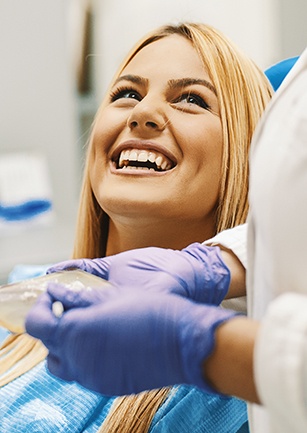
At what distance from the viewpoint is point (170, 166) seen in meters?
1.36

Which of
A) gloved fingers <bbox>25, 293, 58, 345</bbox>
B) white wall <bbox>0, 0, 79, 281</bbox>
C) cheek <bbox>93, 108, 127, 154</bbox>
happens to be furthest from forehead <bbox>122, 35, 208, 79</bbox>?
white wall <bbox>0, 0, 79, 281</bbox>

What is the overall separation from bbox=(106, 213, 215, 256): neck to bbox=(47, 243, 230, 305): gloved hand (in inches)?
14.1

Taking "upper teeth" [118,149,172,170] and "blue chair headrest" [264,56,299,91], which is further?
"blue chair headrest" [264,56,299,91]

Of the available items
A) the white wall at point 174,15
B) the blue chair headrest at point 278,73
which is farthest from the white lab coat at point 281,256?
the white wall at point 174,15

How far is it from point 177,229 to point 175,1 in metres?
2.16

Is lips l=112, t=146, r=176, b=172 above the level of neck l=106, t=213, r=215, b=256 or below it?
above

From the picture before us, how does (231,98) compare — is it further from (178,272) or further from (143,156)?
(178,272)

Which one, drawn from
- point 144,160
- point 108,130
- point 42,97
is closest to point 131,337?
point 144,160

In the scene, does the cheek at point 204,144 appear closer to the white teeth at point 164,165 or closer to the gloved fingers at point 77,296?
the white teeth at point 164,165

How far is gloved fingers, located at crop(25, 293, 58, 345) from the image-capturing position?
751 millimetres

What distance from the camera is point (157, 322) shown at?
69 cm

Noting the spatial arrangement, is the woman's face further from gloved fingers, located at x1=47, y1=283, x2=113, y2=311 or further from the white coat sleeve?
the white coat sleeve

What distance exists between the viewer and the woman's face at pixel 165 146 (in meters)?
1.33

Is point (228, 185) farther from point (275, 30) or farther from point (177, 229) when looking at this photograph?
point (275, 30)
